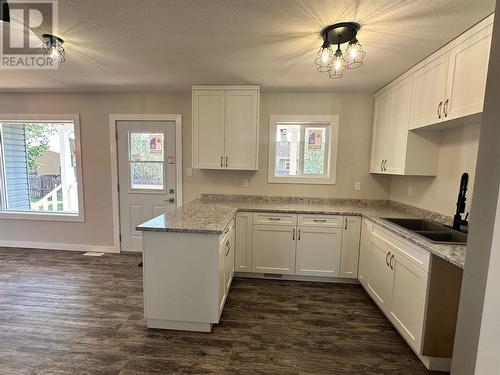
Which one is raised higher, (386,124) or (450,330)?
(386,124)

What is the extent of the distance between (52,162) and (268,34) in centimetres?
397

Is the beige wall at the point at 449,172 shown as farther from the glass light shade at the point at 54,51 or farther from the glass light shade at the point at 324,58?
the glass light shade at the point at 54,51

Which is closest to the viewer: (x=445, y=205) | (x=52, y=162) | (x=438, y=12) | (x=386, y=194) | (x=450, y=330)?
(x=438, y=12)

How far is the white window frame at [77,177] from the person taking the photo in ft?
11.8

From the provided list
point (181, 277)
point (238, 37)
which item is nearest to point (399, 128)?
point (238, 37)

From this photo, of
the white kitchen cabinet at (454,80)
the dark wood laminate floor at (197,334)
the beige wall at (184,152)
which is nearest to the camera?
the white kitchen cabinet at (454,80)

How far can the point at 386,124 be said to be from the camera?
2896 mm

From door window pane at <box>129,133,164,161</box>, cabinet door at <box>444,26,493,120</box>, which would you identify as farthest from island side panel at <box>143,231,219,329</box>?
cabinet door at <box>444,26,493,120</box>

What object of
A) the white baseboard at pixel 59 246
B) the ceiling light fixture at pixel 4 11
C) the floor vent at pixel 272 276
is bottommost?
the floor vent at pixel 272 276

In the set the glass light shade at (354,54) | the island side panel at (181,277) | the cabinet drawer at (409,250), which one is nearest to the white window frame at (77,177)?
the island side panel at (181,277)

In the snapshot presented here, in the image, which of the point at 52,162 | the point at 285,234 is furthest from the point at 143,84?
the point at 285,234

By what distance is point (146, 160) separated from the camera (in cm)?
361

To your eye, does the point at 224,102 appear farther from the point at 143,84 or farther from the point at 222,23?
the point at 222,23

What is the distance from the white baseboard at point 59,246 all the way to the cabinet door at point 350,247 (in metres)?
3.31
